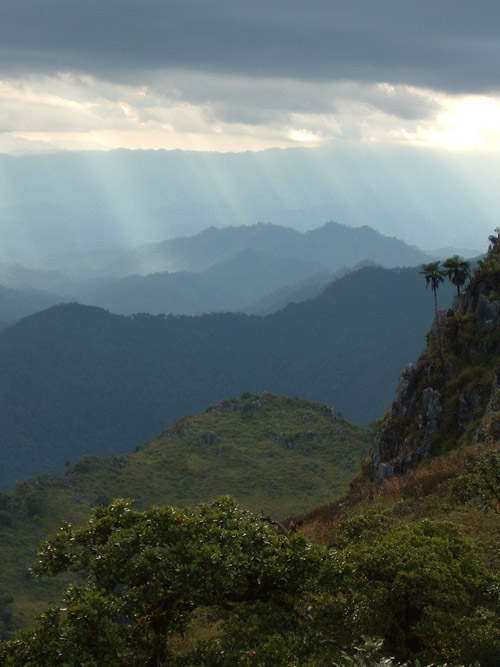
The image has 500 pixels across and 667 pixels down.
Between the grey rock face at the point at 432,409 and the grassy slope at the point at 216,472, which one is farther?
the grassy slope at the point at 216,472

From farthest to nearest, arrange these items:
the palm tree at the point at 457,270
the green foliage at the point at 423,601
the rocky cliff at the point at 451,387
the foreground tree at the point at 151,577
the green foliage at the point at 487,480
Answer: the palm tree at the point at 457,270 < the rocky cliff at the point at 451,387 < the green foliage at the point at 487,480 < the green foliage at the point at 423,601 < the foreground tree at the point at 151,577

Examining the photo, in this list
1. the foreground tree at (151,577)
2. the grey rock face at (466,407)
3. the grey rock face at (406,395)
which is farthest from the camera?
the grey rock face at (406,395)

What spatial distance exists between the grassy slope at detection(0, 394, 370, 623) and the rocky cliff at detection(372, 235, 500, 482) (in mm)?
Result: 52514

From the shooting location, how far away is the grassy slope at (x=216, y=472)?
10319 centimetres

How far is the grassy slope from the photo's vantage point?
103188 millimetres

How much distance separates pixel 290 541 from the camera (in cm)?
1755

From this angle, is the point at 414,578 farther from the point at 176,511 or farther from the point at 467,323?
the point at 467,323

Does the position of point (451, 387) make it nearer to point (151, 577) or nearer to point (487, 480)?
point (487, 480)

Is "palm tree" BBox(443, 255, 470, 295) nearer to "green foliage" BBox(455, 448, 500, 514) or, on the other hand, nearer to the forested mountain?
"green foliage" BBox(455, 448, 500, 514)

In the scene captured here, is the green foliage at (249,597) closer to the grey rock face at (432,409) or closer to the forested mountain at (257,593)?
the forested mountain at (257,593)

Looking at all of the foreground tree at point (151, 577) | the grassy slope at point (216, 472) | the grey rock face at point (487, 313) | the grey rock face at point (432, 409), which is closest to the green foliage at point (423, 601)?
the foreground tree at point (151, 577)

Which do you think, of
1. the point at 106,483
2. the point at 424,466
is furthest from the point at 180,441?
the point at 424,466

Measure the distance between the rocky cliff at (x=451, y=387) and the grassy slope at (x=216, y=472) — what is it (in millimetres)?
52514

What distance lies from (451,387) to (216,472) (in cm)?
8415
